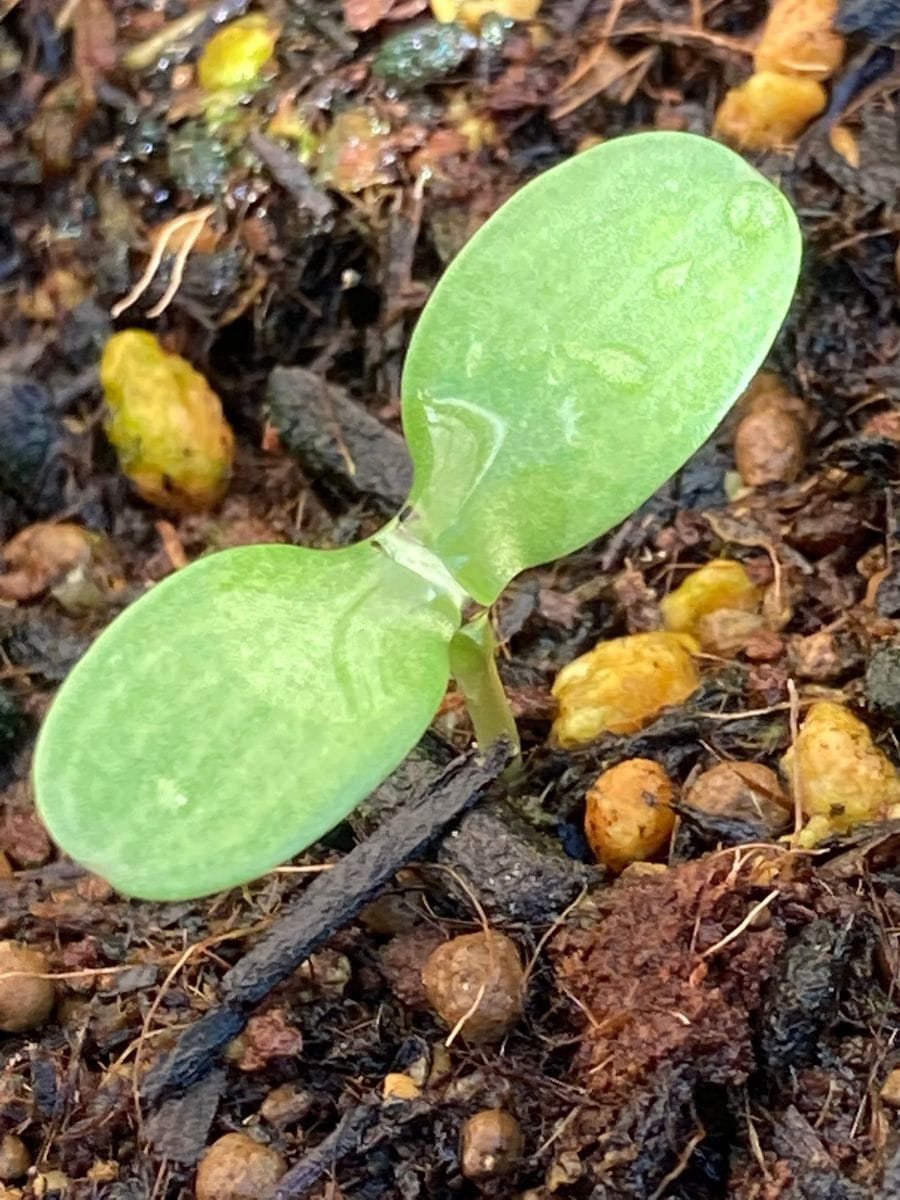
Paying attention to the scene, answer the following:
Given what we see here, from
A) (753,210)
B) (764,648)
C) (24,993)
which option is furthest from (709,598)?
(24,993)

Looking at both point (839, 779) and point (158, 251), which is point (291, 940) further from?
point (158, 251)

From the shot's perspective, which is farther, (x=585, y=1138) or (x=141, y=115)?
(x=141, y=115)

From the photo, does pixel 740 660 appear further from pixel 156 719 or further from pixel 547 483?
pixel 156 719

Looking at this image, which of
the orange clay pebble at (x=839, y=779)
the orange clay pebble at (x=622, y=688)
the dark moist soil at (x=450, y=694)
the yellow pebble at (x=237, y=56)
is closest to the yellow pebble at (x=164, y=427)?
the dark moist soil at (x=450, y=694)

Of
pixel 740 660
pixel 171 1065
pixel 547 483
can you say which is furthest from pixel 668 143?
pixel 171 1065

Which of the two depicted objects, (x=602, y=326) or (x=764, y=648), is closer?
(x=602, y=326)

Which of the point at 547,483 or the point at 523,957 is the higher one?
the point at 547,483

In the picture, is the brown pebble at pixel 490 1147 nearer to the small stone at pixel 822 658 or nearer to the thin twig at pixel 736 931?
the thin twig at pixel 736 931
